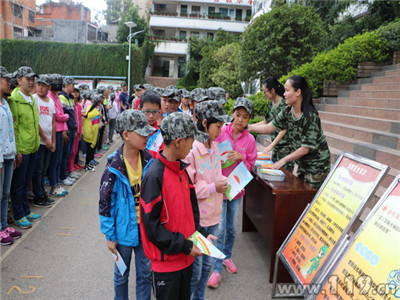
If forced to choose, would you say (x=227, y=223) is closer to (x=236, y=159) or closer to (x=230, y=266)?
(x=230, y=266)

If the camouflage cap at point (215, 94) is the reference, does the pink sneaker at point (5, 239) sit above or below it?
below

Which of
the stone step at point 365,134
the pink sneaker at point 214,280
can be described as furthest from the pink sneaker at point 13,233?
the stone step at point 365,134

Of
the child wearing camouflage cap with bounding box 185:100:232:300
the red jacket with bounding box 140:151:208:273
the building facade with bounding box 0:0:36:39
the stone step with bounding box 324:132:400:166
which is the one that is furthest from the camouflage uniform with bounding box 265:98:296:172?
the building facade with bounding box 0:0:36:39

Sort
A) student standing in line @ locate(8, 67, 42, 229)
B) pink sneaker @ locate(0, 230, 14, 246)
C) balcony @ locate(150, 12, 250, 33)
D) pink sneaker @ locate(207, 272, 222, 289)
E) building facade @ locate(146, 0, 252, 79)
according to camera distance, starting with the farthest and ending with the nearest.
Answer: balcony @ locate(150, 12, 250, 33)
building facade @ locate(146, 0, 252, 79)
student standing in line @ locate(8, 67, 42, 229)
pink sneaker @ locate(0, 230, 14, 246)
pink sneaker @ locate(207, 272, 222, 289)

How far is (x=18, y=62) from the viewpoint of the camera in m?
31.0

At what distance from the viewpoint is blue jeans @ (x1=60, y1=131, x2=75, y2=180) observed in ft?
21.6

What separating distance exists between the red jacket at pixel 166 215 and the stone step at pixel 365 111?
19.7 ft

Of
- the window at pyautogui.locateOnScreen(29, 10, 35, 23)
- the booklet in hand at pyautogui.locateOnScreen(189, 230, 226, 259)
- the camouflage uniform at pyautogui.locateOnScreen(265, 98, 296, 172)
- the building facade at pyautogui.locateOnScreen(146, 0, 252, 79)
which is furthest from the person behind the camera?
the window at pyautogui.locateOnScreen(29, 10, 35, 23)

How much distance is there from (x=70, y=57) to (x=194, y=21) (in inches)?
579

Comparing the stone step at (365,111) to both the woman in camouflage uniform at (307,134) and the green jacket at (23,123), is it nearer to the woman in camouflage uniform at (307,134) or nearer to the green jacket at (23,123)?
the woman in camouflage uniform at (307,134)

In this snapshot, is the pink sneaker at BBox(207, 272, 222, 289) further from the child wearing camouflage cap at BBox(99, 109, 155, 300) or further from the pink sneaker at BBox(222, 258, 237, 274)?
the child wearing camouflage cap at BBox(99, 109, 155, 300)

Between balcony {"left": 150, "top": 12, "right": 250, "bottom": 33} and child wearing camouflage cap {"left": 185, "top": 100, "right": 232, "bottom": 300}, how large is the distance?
37.0 metres

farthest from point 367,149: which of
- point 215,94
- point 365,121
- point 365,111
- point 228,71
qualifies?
point 228,71

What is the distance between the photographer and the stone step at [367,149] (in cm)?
517
